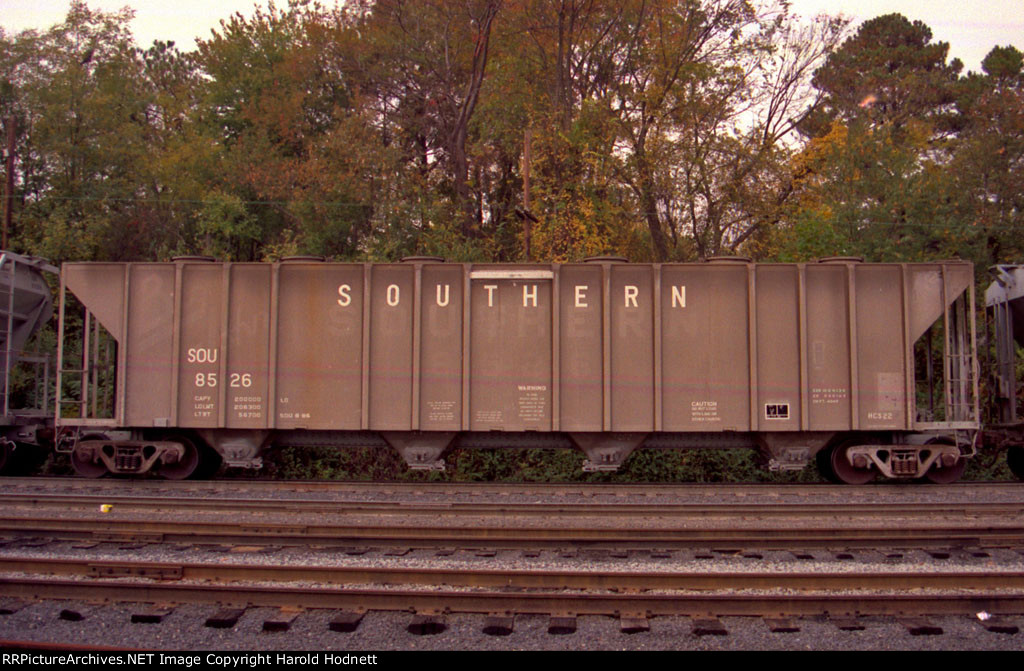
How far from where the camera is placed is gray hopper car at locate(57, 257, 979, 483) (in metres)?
11.4

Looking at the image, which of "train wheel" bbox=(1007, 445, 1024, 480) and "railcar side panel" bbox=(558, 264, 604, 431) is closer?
"railcar side panel" bbox=(558, 264, 604, 431)

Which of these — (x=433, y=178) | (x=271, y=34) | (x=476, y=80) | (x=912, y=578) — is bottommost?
(x=912, y=578)

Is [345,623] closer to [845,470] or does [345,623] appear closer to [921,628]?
[921,628]

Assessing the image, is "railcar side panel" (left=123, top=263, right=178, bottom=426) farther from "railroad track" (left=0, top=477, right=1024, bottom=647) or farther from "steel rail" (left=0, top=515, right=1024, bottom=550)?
"steel rail" (left=0, top=515, right=1024, bottom=550)

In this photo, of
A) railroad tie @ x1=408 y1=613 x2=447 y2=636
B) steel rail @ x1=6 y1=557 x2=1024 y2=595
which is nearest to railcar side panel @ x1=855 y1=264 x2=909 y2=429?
steel rail @ x1=6 y1=557 x2=1024 y2=595

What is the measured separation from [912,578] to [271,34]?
32.5 m

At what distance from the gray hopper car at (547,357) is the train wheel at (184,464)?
333 millimetres

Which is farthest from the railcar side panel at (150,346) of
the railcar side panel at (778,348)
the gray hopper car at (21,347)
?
the railcar side panel at (778,348)

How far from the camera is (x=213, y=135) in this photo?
98.5 feet

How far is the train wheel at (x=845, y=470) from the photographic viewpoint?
11.8 m

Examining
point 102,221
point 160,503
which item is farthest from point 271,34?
point 160,503

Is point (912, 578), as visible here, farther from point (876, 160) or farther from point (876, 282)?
point (876, 160)

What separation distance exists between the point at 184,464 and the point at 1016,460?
1428cm

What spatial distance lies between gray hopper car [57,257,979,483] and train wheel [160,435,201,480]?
1.09 ft
